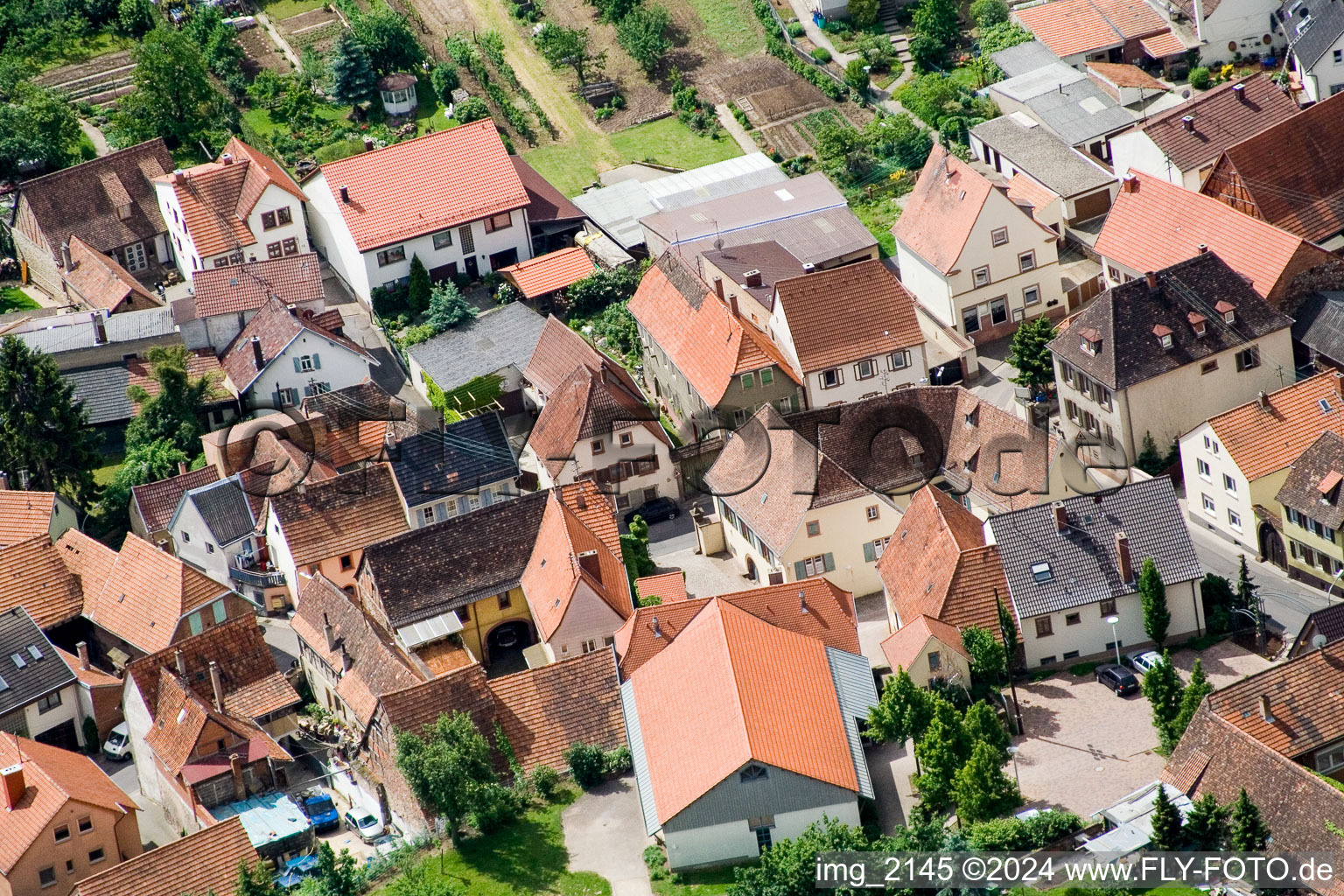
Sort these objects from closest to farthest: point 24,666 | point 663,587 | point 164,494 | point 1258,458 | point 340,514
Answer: point 1258,458 < point 663,587 < point 24,666 < point 340,514 < point 164,494

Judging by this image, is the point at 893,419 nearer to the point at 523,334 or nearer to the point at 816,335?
the point at 816,335

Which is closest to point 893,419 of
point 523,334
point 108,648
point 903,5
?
point 523,334

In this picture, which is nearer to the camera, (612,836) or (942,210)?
(612,836)

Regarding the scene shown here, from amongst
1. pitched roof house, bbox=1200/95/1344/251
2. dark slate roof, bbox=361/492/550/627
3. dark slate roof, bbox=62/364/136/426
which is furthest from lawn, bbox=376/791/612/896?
pitched roof house, bbox=1200/95/1344/251

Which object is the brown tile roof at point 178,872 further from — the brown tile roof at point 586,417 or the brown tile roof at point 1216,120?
the brown tile roof at point 1216,120

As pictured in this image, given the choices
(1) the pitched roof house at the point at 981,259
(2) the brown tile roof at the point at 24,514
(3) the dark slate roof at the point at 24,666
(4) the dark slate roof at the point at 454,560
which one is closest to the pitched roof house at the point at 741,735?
(4) the dark slate roof at the point at 454,560

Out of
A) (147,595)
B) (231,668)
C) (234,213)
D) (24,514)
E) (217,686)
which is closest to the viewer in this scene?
(217,686)

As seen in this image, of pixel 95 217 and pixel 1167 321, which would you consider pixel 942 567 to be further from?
pixel 95 217

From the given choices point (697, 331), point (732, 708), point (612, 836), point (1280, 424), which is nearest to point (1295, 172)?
point (1280, 424)

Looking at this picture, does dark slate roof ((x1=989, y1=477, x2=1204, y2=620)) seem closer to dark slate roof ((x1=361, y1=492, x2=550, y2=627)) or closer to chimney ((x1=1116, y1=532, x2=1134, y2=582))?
chimney ((x1=1116, y1=532, x2=1134, y2=582))
